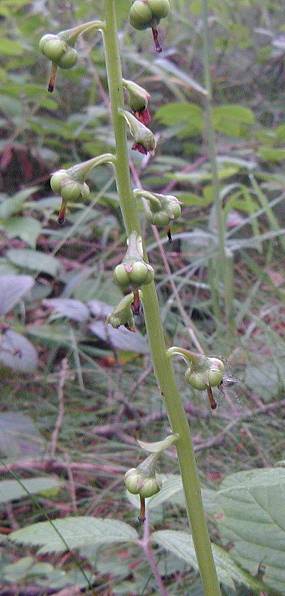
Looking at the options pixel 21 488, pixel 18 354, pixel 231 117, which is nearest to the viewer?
pixel 21 488

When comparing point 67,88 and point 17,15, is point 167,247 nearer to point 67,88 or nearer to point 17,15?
point 67,88

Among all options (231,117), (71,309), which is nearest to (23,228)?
(71,309)

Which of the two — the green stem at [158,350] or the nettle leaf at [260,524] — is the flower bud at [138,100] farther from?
the nettle leaf at [260,524]

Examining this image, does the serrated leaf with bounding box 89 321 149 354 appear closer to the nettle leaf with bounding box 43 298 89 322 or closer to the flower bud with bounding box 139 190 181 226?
the nettle leaf with bounding box 43 298 89 322

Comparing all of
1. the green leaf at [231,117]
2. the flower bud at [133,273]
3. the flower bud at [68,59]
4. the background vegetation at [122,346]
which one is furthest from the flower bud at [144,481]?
the green leaf at [231,117]

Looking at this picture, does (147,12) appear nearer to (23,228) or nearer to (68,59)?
(68,59)

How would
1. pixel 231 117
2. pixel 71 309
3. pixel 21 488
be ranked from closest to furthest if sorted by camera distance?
1. pixel 21 488
2. pixel 71 309
3. pixel 231 117
